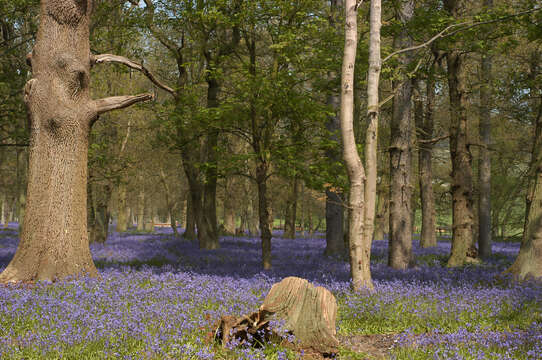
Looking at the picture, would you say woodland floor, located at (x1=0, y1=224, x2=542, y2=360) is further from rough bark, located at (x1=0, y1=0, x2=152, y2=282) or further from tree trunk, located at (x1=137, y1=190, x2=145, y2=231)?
tree trunk, located at (x1=137, y1=190, x2=145, y2=231)

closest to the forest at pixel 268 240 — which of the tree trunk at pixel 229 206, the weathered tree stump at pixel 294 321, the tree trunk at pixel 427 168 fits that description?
the weathered tree stump at pixel 294 321

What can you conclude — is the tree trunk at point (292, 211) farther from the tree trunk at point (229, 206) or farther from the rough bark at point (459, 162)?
the rough bark at point (459, 162)

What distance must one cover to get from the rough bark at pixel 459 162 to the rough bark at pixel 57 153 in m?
10.1

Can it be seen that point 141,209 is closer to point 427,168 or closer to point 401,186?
point 427,168

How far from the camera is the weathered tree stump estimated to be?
16.9 ft

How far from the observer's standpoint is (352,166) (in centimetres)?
810

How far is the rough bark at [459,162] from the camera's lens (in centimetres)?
1299

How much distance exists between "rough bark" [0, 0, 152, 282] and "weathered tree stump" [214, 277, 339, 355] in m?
5.03

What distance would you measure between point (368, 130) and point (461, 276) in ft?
14.3

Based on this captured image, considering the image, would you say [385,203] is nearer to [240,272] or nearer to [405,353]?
[240,272]

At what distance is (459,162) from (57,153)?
11308mm

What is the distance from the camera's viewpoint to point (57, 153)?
8898 mm

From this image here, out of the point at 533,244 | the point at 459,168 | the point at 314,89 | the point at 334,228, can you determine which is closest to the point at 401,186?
the point at 459,168

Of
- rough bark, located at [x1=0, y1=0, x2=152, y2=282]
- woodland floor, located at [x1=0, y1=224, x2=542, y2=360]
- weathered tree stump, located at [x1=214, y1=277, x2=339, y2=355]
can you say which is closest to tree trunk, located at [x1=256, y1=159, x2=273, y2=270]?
woodland floor, located at [x1=0, y1=224, x2=542, y2=360]
